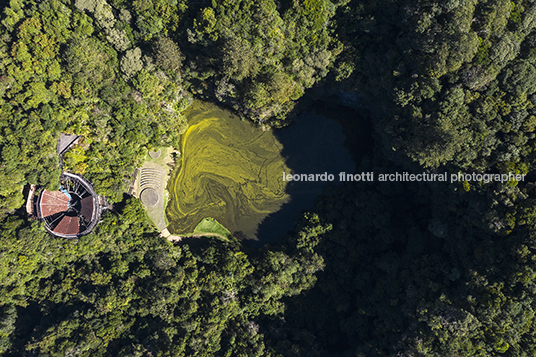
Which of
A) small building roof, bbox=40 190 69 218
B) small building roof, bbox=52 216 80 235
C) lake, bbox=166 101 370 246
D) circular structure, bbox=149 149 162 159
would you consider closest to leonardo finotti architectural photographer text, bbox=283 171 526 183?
lake, bbox=166 101 370 246

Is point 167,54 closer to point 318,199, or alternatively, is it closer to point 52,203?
point 52,203

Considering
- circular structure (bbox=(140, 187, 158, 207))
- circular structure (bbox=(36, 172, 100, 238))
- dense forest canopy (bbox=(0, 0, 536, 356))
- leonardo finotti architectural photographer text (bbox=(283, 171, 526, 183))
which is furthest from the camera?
circular structure (bbox=(140, 187, 158, 207))

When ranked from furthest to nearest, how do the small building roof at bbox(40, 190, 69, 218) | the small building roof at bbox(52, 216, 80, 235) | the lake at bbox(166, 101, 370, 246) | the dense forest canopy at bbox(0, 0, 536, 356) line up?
the lake at bbox(166, 101, 370, 246) < the small building roof at bbox(52, 216, 80, 235) < the small building roof at bbox(40, 190, 69, 218) < the dense forest canopy at bbox(0, 0, 536, 356)

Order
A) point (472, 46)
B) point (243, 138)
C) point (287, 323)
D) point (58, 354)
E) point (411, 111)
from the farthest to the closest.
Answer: point (243, 138)
point (287, 323)
point (58, 354)
point (411, 111)
point (472, 46)

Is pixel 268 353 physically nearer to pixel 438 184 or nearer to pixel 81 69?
pixel 438 184

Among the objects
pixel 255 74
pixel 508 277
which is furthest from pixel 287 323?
pixel 255 74

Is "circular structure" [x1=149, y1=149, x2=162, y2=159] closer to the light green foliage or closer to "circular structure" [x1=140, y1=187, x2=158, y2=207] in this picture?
"circular structure" [x1=140, y1=187, x2=158, y2=207]
